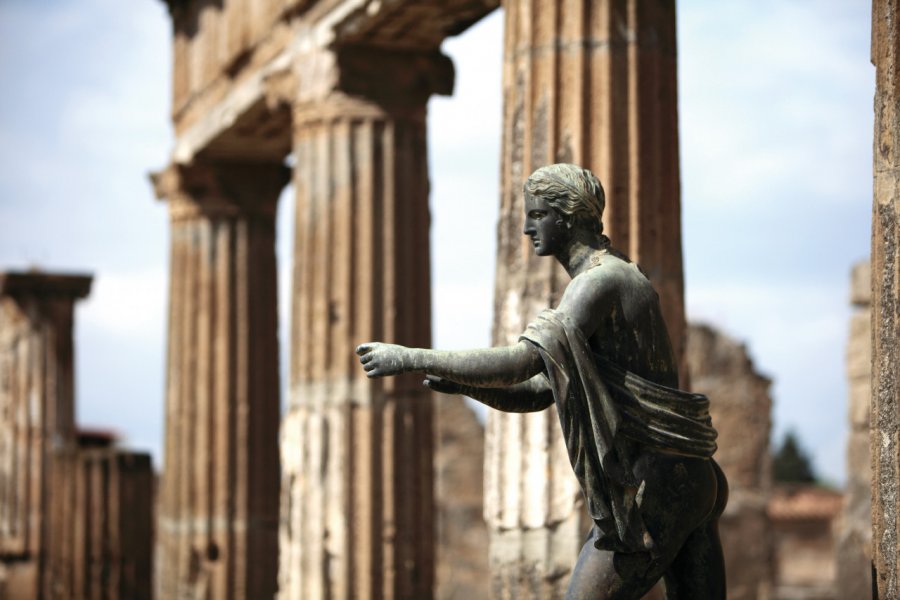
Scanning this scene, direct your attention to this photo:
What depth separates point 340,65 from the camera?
12969 millimetres

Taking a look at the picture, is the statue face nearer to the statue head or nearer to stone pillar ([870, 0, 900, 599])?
the statue head

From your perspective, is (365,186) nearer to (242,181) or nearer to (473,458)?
(242,181)

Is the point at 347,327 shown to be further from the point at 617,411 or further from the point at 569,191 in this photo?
the point at 617,411

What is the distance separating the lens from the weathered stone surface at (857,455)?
57.2 ft

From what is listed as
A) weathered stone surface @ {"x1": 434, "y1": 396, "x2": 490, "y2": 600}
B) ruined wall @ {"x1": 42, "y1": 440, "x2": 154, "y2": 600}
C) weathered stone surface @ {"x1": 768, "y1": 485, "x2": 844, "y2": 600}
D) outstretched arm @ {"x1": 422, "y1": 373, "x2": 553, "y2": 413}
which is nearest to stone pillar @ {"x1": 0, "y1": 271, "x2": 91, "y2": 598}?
ruined wall @ {"x1": 42, "y1": 440, "x2": 154, "y2": 600}

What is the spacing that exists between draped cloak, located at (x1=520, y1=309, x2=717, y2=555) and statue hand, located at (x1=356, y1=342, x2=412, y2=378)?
0.42m

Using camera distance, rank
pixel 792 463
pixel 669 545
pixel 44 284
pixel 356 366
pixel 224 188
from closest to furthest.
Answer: pixel 669 545 < pixel 356 366 < pixel 224 188 < pixel 44 284 < pixel 792 463

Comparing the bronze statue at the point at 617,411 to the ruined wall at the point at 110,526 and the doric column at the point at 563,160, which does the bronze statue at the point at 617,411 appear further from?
the ruined wall at the point at 110,526

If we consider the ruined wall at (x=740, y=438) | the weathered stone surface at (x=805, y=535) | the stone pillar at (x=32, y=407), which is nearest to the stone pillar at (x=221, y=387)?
the stone pillar at (x=32, y=407)

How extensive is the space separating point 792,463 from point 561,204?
179 ft

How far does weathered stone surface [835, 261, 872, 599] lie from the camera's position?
1744cm

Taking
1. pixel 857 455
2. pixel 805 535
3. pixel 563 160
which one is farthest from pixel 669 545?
pixel 805 535

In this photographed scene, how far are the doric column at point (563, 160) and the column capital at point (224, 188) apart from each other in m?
8.20

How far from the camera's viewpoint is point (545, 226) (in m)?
5.97
